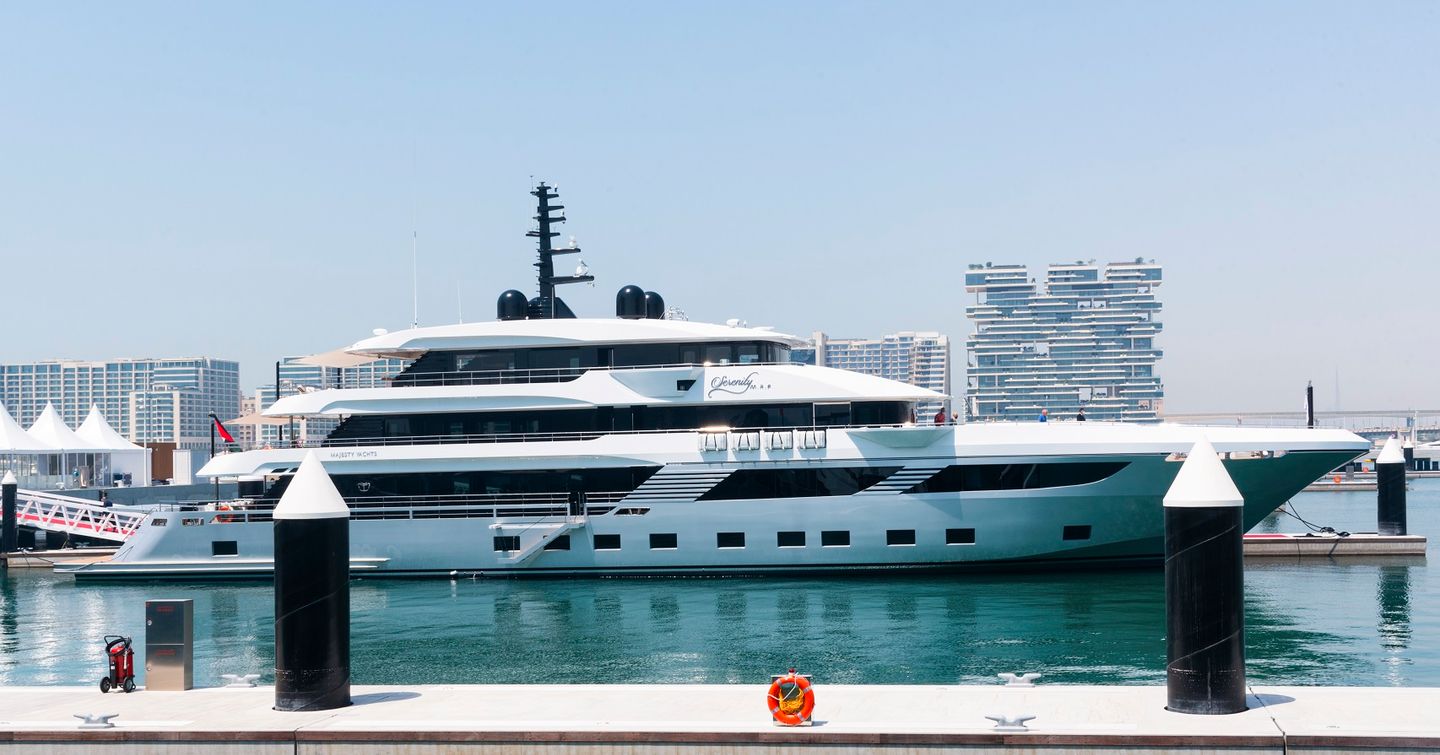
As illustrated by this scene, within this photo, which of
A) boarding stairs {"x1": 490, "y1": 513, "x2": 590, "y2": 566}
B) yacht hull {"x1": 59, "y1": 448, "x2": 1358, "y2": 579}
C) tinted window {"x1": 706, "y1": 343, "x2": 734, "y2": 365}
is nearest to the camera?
yacht hull {"x1": 59, "y1": 448, "x2": 1358, "y2": 579}

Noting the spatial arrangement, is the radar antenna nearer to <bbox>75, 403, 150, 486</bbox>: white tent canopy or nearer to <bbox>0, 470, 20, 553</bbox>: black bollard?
<bbox>0, 470, 20, 553</bbox>: black bollard

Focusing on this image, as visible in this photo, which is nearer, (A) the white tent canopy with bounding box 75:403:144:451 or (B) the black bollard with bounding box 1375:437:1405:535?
(B) the black bollard with bounding box 1375:437:1405:535

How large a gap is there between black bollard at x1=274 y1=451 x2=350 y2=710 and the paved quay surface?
Answer: 296 mm

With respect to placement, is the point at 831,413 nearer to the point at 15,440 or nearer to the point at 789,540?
the point at 789,540

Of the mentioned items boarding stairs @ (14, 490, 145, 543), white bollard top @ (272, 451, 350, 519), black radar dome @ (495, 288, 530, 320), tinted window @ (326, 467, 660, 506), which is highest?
black radar dome @ (495, 288, 530, 320)

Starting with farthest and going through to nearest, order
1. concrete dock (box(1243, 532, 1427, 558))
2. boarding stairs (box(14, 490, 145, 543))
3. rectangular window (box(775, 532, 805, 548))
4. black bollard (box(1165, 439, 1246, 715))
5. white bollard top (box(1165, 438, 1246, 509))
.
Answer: boarding stairs (box(14, 490, 145, 543)) < concrete dock (box(1243, 532, 1427, 558)) < rectangular window (box(775, 532, 805, 548)) < white bollard top (box(1165, 438, 1246, 509)) < black bollard (box(1165, 439, 1246, 715))

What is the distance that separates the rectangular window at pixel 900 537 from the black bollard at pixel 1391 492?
43.3 feet

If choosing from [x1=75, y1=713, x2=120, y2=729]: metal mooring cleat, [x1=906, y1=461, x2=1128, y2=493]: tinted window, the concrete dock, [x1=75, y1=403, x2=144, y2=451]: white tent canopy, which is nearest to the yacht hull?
[x1=906, y1=461, x2=1128, y2=493]: tinted window

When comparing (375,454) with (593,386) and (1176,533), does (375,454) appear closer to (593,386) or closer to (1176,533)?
(593,386)

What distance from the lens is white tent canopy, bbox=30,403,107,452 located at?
199 ft

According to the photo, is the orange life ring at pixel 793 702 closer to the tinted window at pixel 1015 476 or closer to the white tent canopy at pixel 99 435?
the tinted window at pixel 1015 476

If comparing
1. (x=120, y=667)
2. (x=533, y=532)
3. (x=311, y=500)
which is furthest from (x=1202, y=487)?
(x=533, y=532)

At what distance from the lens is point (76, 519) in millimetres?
39938

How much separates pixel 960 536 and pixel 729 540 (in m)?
4.78
